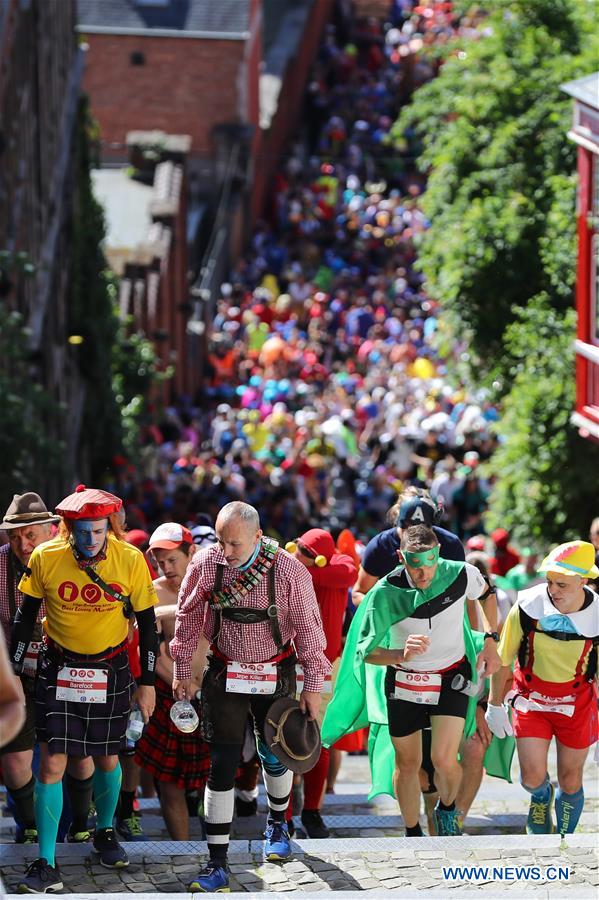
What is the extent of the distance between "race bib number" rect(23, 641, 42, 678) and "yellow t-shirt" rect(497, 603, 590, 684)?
2133 millimetres

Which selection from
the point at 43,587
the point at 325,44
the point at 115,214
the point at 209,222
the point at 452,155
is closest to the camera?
the point at 43,587

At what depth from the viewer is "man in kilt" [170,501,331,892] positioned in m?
8.37

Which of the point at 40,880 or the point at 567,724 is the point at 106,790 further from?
the point at 567,724

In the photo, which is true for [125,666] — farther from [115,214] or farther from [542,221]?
[115,214]

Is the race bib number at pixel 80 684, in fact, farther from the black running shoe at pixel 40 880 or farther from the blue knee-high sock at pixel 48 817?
the black running shoe at pixel 40 880

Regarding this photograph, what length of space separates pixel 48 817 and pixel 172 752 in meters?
1.38

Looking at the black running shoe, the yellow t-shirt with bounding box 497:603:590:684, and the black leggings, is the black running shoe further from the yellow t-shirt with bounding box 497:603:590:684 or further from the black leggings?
the yellow t-shirt with bounding box 497:603:590:684

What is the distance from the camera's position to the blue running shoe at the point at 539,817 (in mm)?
9359

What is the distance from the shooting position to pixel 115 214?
3778cm

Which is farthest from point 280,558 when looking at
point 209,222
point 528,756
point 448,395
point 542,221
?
point 209,222

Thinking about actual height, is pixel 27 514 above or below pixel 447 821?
above

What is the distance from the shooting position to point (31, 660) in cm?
875

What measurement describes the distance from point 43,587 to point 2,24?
54.9ft

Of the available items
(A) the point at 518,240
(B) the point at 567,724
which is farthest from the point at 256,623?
(A) the point at 518,240
